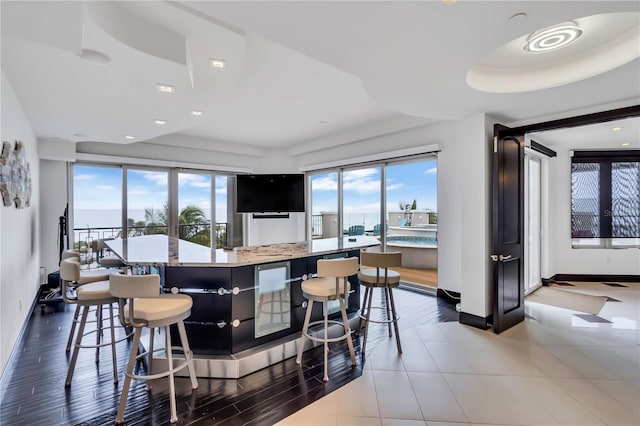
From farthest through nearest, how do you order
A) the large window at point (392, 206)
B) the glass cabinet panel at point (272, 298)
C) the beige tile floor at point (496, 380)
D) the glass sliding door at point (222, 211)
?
the glass sliding door at point (222, 211), the large window at point (392, 206), the glass cabinet panel at point (272, 298), the beige tile floor at point (496, 380)

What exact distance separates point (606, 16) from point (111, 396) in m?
4.30

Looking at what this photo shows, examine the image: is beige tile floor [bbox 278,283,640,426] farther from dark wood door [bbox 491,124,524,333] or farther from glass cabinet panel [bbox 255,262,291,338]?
glass cabinet panel [bbox 255,262,291,338]

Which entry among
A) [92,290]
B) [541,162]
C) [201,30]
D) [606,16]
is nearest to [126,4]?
[201,30]

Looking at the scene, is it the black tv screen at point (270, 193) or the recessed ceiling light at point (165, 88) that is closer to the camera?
the recessed ceiling light at point (165, 88)

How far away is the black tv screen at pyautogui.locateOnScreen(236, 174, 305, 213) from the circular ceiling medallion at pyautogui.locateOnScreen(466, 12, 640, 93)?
4.41m

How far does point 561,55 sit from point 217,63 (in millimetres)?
2779

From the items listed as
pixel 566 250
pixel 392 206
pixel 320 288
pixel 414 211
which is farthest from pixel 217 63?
pixel 566 250

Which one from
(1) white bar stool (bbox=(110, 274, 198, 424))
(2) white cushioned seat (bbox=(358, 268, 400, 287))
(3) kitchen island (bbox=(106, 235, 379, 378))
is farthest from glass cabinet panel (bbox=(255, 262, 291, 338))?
(2) white cushioned seat (bbox=(358, 268, 400, 287))

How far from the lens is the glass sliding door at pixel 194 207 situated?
6438mm

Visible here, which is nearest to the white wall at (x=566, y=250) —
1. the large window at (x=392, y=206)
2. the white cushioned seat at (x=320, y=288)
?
the large window at (x=392, y=206)

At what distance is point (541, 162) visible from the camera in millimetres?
5328

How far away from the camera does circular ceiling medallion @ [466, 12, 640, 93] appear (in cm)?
206

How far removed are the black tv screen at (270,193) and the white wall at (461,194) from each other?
923 mm

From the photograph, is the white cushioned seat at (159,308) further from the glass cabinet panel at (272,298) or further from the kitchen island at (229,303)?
the glass cabinet panel at (272,298)
